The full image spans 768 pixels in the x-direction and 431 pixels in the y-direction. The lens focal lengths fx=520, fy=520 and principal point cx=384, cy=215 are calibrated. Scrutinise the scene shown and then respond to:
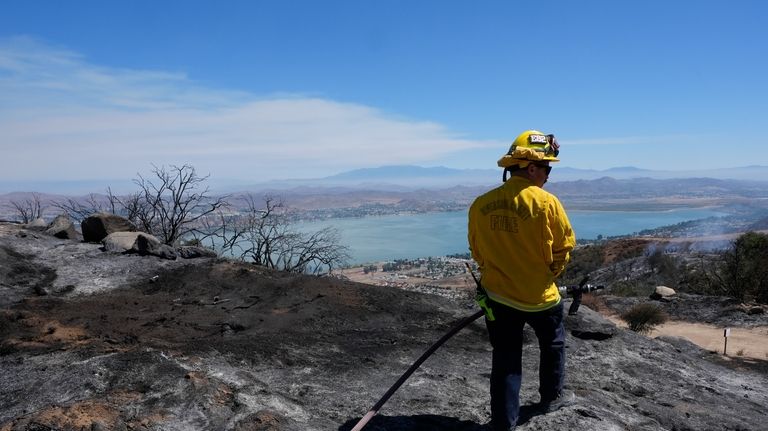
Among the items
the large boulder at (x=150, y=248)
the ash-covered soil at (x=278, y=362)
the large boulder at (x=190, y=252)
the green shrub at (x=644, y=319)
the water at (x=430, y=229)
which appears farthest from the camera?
the water at (x=430, y=229)

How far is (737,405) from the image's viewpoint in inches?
203

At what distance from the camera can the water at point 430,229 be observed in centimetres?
5978

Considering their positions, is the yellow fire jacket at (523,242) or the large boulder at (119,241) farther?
the large boulder at (119,241)

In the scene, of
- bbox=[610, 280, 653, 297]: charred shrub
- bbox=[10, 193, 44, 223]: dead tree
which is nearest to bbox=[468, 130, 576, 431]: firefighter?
bbox=[610, 280, 653, 297]: charred shrub

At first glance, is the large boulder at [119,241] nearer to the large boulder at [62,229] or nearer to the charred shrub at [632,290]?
the large boulder at [62,229]

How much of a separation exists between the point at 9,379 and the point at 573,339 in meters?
5.93

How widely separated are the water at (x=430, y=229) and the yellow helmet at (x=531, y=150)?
45.9 m

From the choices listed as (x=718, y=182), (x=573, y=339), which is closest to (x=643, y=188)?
(x=718, y=182)

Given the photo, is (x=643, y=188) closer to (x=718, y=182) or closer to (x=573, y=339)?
(x=718, y=182)

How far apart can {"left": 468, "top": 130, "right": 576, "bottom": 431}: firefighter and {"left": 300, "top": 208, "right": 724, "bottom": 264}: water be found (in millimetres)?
45870

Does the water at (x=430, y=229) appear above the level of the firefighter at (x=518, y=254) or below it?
below

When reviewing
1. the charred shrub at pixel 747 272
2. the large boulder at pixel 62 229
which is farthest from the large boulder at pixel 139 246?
the charred shrub at pixel 747 272

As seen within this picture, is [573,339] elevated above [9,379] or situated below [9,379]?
below

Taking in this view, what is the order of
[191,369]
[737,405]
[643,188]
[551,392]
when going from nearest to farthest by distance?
1. [551,392]
2. [191,369]
3. [737,405]
4. [643,188]
